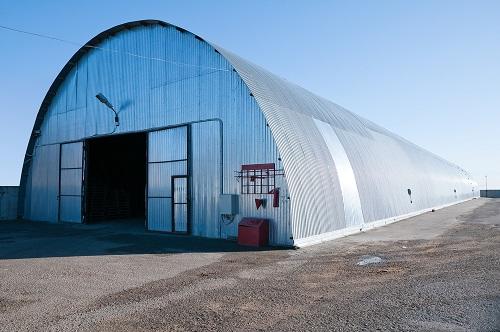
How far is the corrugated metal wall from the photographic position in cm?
1639

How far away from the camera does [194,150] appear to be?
60.3ft

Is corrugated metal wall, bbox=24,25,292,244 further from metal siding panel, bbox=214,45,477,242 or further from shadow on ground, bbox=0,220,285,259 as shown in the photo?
shadow on ground, bbox=0,220,285,259

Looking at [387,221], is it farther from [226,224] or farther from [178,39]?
[178,39]

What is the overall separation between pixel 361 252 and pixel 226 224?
561cm

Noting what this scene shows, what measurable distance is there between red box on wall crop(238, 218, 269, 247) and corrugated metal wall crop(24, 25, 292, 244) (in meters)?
0.33

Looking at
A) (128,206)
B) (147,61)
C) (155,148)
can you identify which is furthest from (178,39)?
(128,206)

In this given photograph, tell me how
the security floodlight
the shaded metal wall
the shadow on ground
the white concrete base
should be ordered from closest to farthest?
the shadow on ground < the white concrete base < the security floodlight < the shaded metal wall

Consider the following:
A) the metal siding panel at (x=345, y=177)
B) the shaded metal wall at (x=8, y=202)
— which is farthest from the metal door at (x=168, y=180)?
the shaded metal wall at (x=8, y=202)

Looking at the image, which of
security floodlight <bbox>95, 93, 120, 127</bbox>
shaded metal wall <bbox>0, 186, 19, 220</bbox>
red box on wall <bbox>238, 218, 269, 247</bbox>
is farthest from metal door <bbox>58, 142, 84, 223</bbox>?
red box on wall <bbox>238, 218, 269, 247</bbox>

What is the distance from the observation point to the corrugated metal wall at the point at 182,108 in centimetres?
1639

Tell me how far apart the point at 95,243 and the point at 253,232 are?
6.47 metres

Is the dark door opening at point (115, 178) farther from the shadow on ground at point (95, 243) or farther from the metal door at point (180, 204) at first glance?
the metal door at point (180, 204)

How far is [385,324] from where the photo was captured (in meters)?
6.43

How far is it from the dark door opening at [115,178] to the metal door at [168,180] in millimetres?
3422
